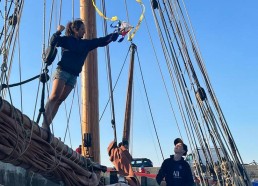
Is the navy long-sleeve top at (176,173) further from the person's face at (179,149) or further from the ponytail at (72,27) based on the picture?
the ponytail at (72,27)

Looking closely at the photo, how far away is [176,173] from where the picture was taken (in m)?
5.14

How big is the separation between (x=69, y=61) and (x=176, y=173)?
1848mm

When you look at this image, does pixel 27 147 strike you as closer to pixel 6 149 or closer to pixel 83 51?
pixel 6 149

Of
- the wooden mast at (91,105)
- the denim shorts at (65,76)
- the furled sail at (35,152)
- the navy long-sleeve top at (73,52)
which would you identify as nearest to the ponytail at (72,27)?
the navy long-sleeve top at (73,52)

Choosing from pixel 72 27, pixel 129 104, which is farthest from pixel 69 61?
pixel 129 104

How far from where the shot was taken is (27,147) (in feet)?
9.72

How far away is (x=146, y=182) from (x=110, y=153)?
4.55 metres

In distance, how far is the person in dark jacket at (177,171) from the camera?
514 cm

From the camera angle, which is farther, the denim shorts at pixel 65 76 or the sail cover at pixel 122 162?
the sail cover at pixel 122 162

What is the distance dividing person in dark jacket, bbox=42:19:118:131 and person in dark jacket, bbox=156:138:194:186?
1518mm

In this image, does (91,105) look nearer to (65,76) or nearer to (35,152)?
(65,76)

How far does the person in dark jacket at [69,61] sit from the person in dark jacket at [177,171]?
1.52 metres

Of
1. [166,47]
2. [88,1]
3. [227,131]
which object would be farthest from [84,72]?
[227,131]

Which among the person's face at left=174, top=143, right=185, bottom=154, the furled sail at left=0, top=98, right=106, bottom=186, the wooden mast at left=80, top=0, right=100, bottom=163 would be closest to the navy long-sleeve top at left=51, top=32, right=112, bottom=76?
the furled sail at left=0, top=98, right=106, bottom=186
